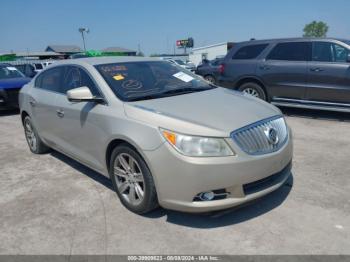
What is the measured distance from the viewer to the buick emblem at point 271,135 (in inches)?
124

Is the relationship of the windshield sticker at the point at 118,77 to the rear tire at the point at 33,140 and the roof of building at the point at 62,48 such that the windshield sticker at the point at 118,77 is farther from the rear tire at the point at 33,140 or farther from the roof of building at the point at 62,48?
the roof of building at the point at 62,48

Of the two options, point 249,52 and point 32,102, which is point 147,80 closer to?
point 32,102

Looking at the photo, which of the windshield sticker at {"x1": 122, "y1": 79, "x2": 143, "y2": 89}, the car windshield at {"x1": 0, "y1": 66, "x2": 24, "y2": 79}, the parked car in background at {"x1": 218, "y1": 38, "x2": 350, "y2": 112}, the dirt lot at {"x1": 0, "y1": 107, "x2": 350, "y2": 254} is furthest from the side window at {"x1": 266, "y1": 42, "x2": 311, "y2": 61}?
the car windshield at {"x1": 0, "y1": 66, "x2": 24, "y2": 79}

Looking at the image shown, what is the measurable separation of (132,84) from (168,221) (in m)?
1.61

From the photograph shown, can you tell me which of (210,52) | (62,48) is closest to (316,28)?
(210,52)

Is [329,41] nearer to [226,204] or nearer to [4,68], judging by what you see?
[226,204]

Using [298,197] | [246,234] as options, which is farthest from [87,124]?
[298,197]

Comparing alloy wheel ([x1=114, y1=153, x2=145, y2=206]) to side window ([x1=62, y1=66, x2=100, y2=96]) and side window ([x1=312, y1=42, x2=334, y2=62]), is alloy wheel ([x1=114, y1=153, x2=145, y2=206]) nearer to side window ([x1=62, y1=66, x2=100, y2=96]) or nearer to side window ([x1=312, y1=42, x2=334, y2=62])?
side window ([x1=62, y1=66, x2=100, y2=96])

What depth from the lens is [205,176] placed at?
2.83 m

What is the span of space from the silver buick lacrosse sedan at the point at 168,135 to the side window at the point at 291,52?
3955 millimetres

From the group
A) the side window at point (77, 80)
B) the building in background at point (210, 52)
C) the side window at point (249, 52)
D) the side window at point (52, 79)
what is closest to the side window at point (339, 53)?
the side window at point (249, 52)

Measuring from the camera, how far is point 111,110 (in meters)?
3.51

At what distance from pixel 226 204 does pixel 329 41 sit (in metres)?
5.65

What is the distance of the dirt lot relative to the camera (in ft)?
9.50
